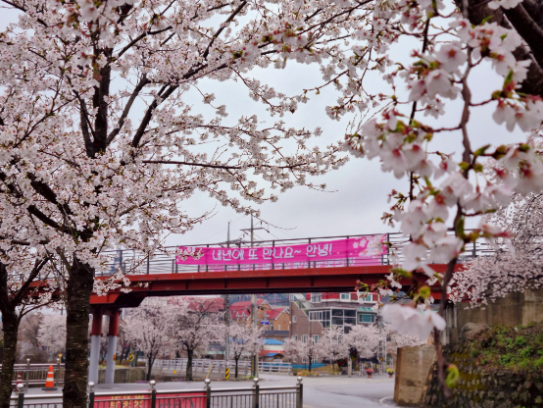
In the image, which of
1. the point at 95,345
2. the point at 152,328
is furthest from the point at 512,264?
the point at 152,328

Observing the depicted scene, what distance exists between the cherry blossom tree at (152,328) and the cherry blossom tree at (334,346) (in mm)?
20119

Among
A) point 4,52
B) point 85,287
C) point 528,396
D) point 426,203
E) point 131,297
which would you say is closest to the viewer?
point 426,203

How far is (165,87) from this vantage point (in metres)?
7.57

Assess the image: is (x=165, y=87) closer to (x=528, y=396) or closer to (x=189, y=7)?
(x=189, y=7)

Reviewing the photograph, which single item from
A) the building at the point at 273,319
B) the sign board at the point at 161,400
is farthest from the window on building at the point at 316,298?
the sign board at the point at 161,400

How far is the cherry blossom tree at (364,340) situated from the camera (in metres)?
56.6

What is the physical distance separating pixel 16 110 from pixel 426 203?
6.96 meters

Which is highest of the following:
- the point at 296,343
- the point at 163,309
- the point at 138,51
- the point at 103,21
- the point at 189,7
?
the point at 189,7

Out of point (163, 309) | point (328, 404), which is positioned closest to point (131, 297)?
point (328, 404)

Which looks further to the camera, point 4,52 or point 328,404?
point 328,404

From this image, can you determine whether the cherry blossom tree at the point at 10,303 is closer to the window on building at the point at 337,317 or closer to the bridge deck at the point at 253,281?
the bridge deck at the point at 253,281

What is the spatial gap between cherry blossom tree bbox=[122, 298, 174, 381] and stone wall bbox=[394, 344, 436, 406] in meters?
22.3

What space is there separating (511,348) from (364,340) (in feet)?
138

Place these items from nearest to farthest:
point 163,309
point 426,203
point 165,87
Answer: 1. point 426,203
2. point 165,87
3. point 163,309
